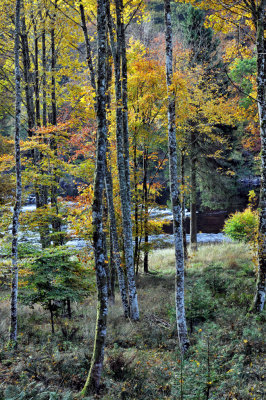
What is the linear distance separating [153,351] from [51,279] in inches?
116

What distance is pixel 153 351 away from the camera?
6.48 meters

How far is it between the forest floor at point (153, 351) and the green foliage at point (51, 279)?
80cm

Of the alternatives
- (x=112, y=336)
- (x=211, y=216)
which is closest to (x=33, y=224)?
(x=112, y=336)

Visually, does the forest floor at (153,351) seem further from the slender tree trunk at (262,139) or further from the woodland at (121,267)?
the slender tree trunk at (262,139)

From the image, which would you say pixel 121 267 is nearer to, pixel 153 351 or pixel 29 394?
pixel 153 351

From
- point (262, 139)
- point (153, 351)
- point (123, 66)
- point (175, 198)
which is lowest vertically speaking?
point (153, 351)

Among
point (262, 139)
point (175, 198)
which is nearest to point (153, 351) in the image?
point (175, 198)

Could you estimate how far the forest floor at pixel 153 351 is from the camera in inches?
168

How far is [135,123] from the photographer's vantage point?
10.5 m

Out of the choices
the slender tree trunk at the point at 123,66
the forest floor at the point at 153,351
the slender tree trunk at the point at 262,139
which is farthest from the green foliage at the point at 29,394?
the slender tree trunk at the point at 123,66

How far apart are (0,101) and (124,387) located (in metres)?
13.6

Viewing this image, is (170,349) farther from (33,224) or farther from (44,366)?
(33,224)

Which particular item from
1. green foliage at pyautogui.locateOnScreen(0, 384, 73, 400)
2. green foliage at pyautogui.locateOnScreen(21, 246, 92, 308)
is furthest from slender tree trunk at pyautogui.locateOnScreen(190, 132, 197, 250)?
green foliage at pyautogui.locateOnScreen(0, 384, 73, 400)

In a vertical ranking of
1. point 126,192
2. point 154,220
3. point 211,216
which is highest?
point 126,192
